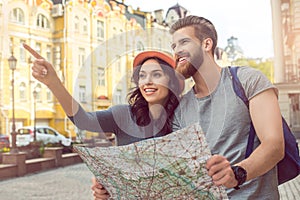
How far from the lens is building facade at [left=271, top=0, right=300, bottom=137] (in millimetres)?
4594

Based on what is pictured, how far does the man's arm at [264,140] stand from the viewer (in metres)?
0.40

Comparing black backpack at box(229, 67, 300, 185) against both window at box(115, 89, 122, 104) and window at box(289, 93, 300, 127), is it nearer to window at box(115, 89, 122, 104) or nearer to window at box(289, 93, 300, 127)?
window at box(115, 89, 122, 104)

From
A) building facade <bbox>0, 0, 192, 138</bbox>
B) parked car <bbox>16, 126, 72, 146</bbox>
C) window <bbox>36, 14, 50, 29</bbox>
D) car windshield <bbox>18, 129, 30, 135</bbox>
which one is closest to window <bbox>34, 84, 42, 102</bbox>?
building facade <bbox>0, 0, 192, 138</bbox>

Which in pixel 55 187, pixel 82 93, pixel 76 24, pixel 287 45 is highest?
pixel 76 24

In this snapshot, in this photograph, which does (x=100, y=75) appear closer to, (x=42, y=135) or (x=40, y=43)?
(x=42, y=135)

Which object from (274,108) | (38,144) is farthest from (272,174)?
(38,144)

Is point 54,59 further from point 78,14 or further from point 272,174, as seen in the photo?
point 272,174

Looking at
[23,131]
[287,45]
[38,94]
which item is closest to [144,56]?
[287,45]

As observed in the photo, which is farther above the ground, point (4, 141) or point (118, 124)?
point (118, 124)

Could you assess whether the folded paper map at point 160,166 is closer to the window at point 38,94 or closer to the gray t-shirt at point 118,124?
the gray t-shirt at point 118,124

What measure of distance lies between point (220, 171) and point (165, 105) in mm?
128

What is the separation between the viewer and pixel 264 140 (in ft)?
1.37

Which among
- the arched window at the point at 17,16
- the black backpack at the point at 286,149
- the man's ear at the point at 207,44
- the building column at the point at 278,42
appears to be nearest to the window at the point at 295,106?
the building column at the point at 278,42

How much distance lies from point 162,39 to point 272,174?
19 centimetres
